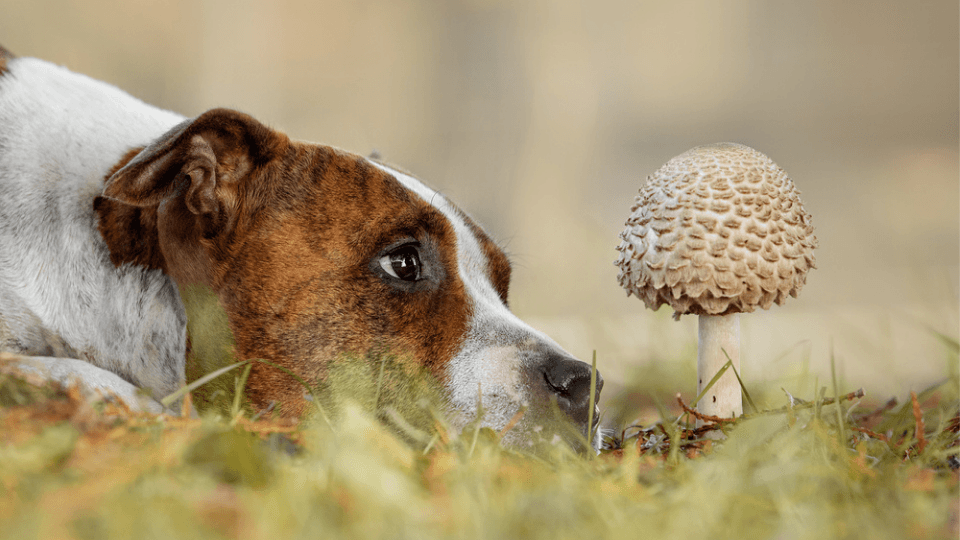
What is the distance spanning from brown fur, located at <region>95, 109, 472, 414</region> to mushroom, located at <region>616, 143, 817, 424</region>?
516mm

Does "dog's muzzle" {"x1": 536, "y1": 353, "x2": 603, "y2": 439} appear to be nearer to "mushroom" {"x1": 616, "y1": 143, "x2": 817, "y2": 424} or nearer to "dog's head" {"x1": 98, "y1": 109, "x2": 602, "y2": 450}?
"dog's head" {"x1": 98, "y1": 109, "x2": 602, "y2": 450}

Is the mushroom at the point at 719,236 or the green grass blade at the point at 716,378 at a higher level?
the mushroom at the point at 719,236

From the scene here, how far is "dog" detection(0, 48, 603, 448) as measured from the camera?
180 cm

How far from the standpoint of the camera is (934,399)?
2.96 metres

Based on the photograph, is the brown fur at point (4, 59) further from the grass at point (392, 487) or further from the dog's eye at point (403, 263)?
the dog's eye at point (403, 263)

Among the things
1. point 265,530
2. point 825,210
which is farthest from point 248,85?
point 265,530

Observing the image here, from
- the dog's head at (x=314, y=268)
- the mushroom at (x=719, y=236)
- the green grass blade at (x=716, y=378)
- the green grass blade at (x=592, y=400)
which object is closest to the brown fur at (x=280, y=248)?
the dog's head at (x=314, y=268)

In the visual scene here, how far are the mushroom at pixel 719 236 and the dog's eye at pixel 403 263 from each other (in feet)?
1.83

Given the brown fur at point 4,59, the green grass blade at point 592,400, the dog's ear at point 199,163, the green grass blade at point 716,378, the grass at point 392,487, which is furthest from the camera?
the brown fur at point 4,59

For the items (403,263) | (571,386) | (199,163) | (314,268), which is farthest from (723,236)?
(199,163)

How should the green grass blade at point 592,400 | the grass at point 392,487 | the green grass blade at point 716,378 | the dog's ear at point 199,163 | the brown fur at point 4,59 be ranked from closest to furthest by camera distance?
the grass at point 392,487
the green grass blade at point 592,400
the dog's ear at point 199,163
the green grass blade at point 716,378
the brown fur at point 4,59

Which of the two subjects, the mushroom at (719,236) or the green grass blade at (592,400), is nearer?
the green grass blade at (592,400)

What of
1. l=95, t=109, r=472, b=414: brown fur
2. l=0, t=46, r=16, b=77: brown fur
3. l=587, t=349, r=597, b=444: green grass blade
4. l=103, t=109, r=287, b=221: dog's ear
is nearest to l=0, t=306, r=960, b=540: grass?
l=587, t=349, r=597, b=444: green grass blade

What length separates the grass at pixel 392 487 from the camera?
826mm
